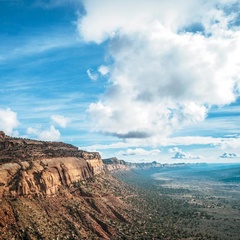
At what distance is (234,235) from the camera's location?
10662 cm

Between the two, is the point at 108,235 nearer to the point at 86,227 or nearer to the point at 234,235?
the point at 86,227

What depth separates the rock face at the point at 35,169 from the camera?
87550 mm

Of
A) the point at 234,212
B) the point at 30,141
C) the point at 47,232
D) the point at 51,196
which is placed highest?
the point at 30,141

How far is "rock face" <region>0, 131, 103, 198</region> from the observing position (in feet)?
287

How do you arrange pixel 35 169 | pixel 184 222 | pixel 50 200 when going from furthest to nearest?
pixel 184 222
pixel 35 169
pixel 50 200

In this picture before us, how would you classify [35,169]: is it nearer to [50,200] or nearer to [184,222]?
[50,200]

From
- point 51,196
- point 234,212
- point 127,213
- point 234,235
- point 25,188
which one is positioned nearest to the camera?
point 25,188

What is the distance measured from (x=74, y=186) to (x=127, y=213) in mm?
20208

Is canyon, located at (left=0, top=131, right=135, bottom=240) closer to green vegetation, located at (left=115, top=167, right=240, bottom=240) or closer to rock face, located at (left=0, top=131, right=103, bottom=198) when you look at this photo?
rock face, located at (left=0, top=131, right=103, bottom=198)

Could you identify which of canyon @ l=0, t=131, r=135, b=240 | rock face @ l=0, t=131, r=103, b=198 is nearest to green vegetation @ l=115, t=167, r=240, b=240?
canyon @ l=0, t=131, r=135, b=240

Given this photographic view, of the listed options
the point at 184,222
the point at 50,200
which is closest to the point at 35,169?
the point at 50,200

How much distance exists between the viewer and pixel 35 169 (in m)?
95.6

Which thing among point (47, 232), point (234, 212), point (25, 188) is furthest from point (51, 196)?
point (234, 212)

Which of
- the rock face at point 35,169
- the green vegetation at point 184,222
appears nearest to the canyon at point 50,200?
the rock face at point 35,169
